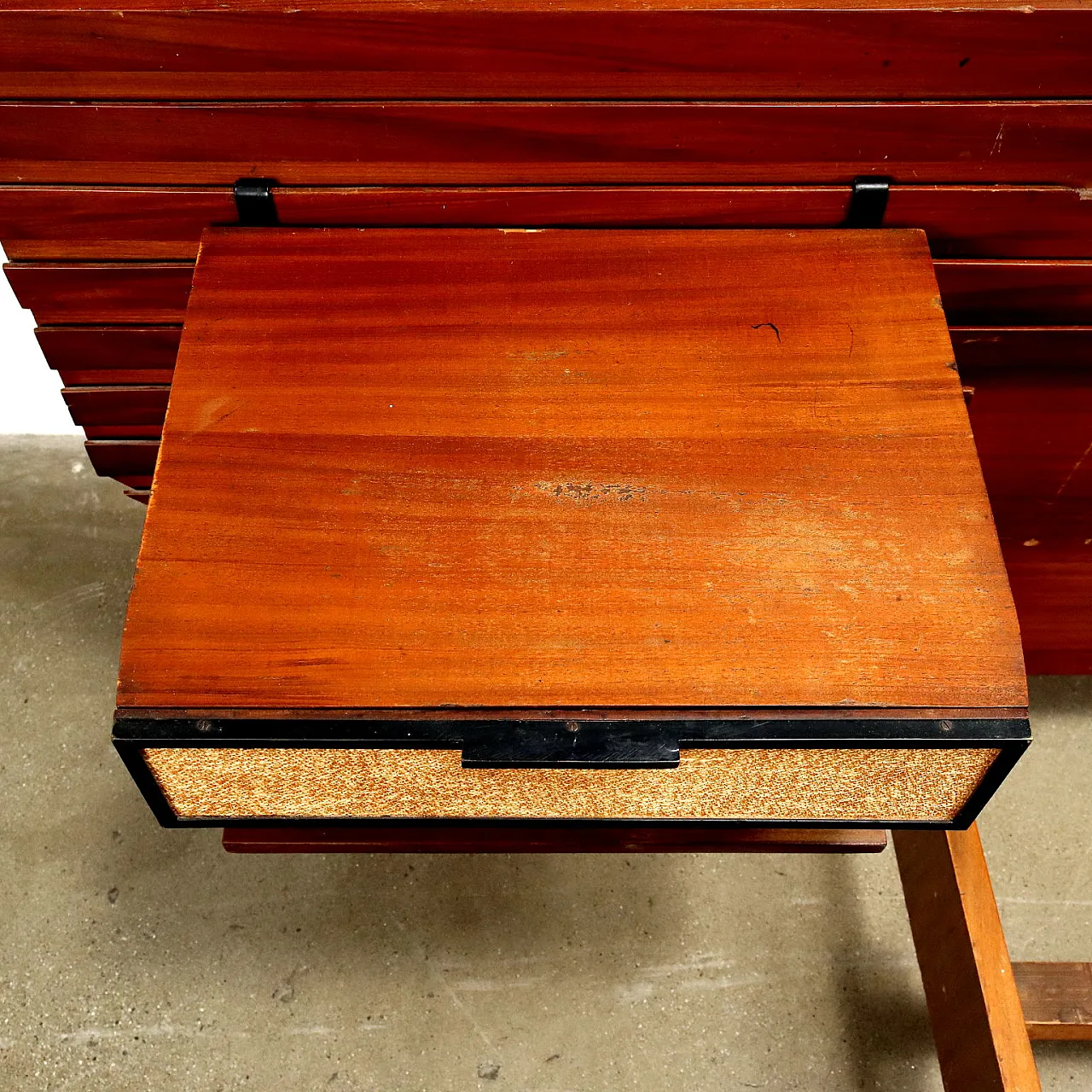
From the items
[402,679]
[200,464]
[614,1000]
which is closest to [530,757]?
[402,679]

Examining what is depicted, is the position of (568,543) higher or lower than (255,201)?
lower

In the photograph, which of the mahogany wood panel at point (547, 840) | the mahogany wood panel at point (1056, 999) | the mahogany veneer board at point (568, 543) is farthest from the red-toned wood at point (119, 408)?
the mahogany wood panel at point (1056, 999)

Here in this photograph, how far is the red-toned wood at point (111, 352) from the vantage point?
1.27m

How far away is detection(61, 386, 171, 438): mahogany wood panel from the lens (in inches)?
53.4

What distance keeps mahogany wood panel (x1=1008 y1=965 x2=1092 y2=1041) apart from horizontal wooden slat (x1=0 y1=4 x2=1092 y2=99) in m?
1.10

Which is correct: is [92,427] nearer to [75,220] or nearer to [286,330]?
[75,220]

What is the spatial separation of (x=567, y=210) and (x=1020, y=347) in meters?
0.58

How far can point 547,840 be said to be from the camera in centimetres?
129

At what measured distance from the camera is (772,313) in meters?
1.06

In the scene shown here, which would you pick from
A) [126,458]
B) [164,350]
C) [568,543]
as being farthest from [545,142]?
[126,458]

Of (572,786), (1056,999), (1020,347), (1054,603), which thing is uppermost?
(1020,347)

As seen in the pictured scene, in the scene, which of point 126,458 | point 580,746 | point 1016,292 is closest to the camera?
point 580,746

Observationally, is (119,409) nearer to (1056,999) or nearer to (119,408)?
(119,408)

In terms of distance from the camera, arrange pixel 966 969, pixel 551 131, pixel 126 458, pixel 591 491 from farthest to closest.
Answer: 1. pixel 126 458
2. pixel 966 969
3. pixel 551 131
4. pixel 591 491
